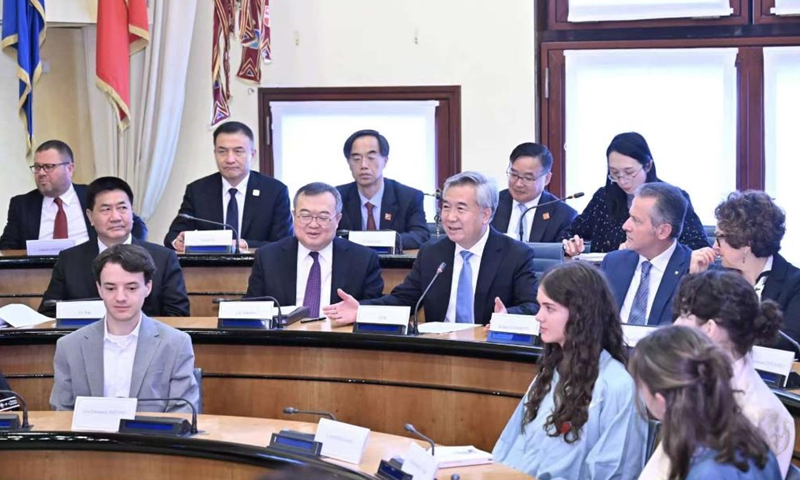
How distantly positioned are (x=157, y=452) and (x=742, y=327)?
163 cm

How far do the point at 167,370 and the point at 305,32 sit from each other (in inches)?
162

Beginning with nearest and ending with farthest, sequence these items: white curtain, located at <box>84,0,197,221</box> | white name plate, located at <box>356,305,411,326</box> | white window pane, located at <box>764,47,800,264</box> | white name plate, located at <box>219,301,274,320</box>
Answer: white name plate, located at <box>356,305,411,326</box> < white name plate, located at <box>219,301,274,320</box> < white window pane, located at <box>764,47,800,264</box> < white curtain, located at <box>84,0,197,221</box>

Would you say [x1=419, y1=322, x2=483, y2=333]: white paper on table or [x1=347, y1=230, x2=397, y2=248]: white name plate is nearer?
[x1=419, y1=322, x2=483, y2=333]: white paper on table

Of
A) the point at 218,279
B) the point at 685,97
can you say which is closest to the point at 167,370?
the point at 218,279

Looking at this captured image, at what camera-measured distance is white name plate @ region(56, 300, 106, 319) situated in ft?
13.9

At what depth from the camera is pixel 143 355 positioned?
148 inches

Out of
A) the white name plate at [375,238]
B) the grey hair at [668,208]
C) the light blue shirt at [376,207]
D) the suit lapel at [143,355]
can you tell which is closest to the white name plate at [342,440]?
the suit lapel at [143,355]

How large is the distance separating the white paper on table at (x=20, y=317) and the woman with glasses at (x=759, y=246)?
103 inches

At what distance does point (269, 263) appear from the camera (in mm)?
4730

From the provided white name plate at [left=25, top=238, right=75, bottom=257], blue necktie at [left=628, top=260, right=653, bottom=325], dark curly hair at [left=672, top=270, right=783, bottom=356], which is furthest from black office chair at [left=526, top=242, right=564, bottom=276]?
white name plate at [left=25, top=238, right=75, bottom=257]

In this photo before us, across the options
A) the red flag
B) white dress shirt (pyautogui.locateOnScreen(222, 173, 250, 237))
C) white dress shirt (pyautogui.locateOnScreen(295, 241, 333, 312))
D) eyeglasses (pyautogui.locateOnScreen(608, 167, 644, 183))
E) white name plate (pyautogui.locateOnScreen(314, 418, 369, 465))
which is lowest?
white name plate (pyautogui.locateOnScreen(314, 418, 369, 465))

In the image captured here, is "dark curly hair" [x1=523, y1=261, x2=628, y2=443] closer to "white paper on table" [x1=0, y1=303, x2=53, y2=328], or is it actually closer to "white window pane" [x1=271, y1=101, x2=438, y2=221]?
"white paper on table" [x1=0, y1=303, x2=53, y2=328]

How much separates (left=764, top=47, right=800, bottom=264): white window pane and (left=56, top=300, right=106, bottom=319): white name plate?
4.62 metres

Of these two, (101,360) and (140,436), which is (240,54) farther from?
(140,436)
